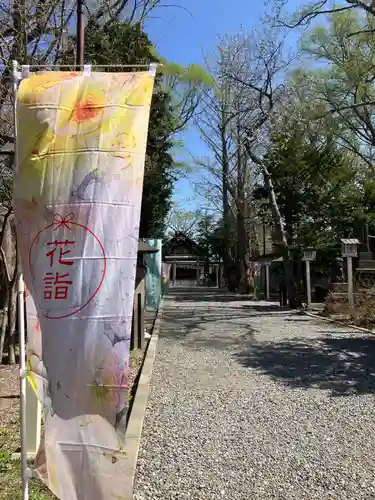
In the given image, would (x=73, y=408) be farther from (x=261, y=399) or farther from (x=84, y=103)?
(x=261, y=399)

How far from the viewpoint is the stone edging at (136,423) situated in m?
2.59

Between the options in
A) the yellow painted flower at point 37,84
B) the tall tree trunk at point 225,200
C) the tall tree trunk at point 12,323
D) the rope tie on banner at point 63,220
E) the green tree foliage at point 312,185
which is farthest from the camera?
the tall tree trunk at point 225,200

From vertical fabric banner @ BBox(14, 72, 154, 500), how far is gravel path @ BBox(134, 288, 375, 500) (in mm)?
1275

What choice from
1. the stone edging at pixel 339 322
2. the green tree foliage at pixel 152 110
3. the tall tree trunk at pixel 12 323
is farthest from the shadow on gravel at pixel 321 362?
the green tree foliage at pixel 152 110

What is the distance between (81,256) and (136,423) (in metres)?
2.99

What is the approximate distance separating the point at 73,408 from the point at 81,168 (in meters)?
1.24

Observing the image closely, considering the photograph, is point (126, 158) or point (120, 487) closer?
point (120, 487)

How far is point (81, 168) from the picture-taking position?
2719 millimetres

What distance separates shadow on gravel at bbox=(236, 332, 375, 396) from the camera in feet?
23.3

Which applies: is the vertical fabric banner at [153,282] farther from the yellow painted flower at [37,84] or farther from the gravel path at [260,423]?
the yellow painted flower at [37,84]

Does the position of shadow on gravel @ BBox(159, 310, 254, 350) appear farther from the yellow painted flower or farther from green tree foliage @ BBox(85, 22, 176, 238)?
the yellow painted flower

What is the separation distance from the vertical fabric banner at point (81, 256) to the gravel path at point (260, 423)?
50.2 inches

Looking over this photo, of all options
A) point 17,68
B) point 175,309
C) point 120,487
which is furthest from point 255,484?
point 175,309

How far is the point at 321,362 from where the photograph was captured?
8.74 m
